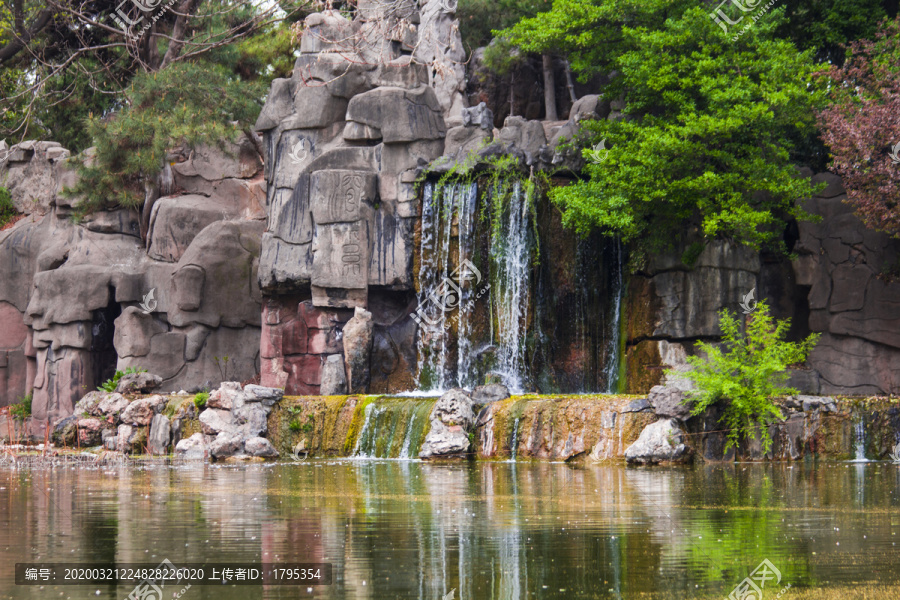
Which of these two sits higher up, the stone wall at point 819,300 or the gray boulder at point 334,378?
the stone wall at point 819,300

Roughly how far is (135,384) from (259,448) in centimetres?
467

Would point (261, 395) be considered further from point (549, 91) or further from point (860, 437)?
point (549, 91)

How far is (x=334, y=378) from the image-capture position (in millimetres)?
22062

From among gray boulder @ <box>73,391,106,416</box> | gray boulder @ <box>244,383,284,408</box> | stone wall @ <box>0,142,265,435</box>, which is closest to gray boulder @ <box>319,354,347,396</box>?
gray boulder @ <box>244,383,284,408</box>

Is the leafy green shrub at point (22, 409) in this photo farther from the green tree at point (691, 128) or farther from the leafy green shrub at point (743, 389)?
the leafy green shrub at point (743, 389)

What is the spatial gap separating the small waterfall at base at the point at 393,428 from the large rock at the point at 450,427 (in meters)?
0.46

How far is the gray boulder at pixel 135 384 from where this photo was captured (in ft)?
66.8

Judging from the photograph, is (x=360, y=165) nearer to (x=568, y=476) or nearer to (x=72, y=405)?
(x=72, y=405)

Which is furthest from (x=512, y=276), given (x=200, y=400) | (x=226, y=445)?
(x=226, y=445)

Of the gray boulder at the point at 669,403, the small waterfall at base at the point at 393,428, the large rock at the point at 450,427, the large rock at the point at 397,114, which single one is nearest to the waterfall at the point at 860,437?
the gray boulder at the point at 669,403

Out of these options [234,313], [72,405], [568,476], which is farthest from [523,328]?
[72,405]

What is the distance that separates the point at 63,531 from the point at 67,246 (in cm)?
2120

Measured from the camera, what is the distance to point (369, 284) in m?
23.3

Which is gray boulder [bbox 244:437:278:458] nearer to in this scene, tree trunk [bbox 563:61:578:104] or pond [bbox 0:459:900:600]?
pond [bbox 0:459:900:600]
